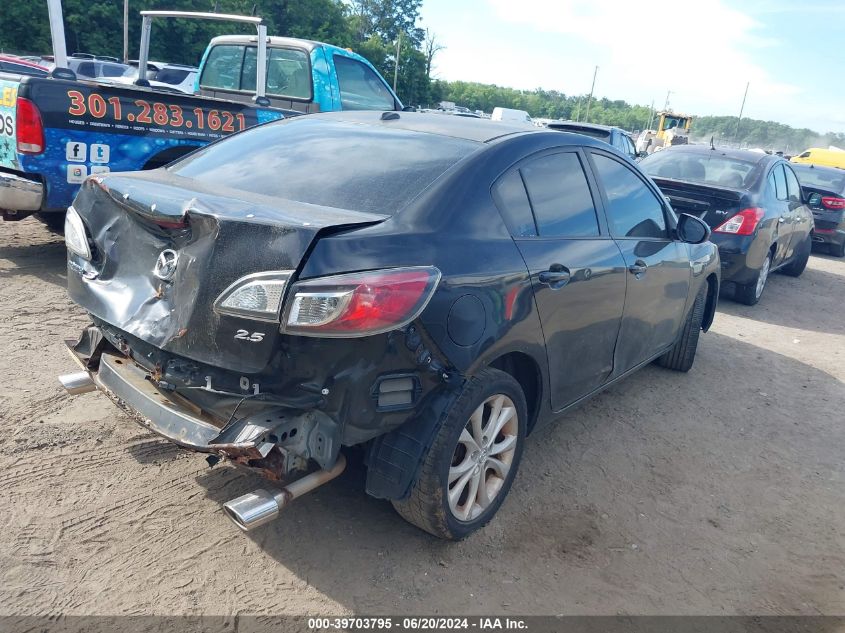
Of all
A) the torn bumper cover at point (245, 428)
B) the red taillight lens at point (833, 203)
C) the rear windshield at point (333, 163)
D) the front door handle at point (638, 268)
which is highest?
the rear windshield at point (333, 163)

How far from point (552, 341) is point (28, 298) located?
422 centimetres

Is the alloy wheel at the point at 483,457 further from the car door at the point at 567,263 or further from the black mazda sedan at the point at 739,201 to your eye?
the black mazda sedan at the point at 739,201

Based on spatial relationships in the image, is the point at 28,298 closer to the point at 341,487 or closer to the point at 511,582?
the point at 341,487

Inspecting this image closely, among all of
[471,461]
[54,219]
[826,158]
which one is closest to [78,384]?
[471,461]

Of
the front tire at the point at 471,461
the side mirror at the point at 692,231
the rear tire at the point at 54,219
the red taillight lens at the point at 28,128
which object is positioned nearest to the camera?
the front tire at the point at 471,461

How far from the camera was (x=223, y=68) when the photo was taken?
862cm

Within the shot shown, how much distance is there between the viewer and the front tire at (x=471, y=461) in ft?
8.85

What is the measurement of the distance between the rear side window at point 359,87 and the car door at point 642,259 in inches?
178

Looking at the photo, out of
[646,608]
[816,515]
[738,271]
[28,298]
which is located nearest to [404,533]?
[646,608]

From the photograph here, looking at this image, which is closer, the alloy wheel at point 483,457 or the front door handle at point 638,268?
the alloy wheel at point 483,457

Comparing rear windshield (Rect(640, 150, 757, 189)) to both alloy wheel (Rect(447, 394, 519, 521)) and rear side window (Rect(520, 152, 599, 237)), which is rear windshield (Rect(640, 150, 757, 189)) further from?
alloy wheel (Rect(447, 394, 519, 521))

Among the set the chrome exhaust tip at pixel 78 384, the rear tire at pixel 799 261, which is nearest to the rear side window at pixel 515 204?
the chrome exhaust tip at pixel 78 384

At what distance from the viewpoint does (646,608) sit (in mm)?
2789

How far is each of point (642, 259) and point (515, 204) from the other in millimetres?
1298
